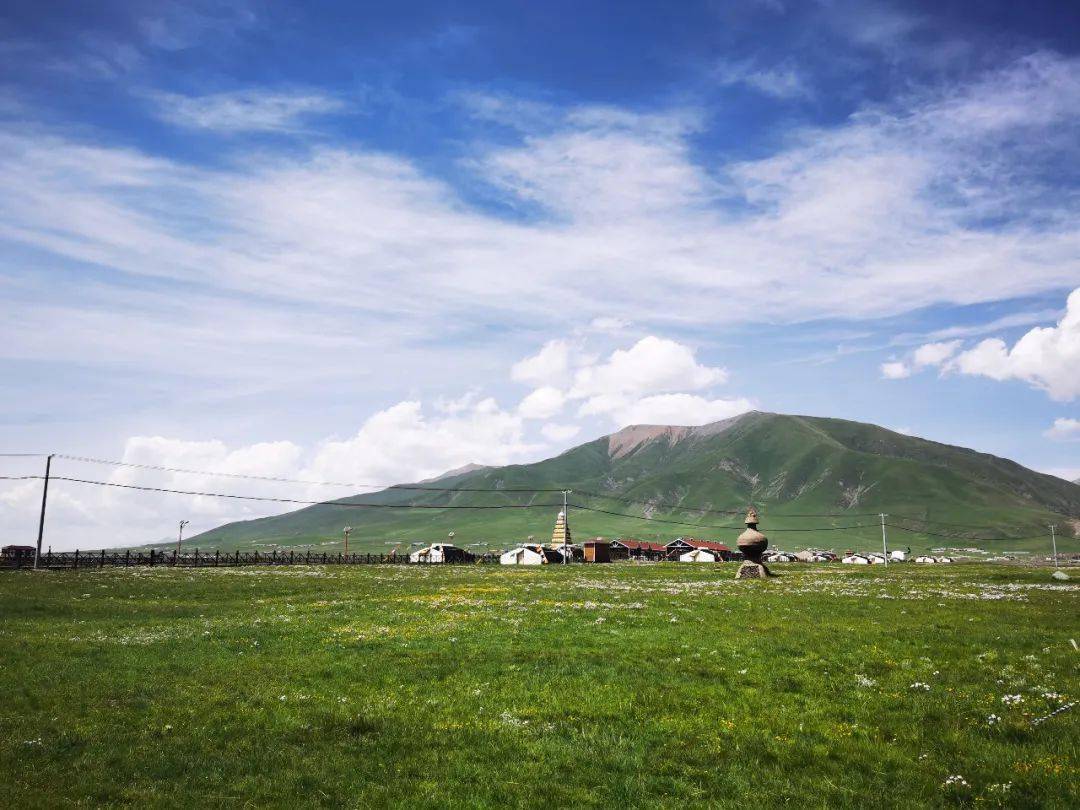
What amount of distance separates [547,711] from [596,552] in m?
148

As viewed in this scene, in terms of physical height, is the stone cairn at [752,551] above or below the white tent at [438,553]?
above

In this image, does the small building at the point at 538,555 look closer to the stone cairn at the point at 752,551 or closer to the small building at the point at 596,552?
the small building at the point at 596,552

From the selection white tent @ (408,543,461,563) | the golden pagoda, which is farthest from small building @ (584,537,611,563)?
white tent @ (408,543,461,563)

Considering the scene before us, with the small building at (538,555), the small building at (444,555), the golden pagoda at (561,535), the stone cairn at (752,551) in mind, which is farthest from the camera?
the small building at (444,555)

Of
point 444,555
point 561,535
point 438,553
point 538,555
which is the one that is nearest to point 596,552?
point 561,535

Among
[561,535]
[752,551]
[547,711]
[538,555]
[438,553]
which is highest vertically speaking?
[752,551]

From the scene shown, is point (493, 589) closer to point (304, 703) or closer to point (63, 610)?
point (63, 610)

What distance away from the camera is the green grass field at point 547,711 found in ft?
41.5

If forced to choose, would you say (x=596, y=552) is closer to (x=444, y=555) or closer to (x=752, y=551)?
(x=444, y=555)

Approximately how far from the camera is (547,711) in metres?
17.2

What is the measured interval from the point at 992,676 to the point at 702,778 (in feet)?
38.7

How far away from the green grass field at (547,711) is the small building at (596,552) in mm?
130594

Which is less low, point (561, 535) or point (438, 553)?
point (561, 535)

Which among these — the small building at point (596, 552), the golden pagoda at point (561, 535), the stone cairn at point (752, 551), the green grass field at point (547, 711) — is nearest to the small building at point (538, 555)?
the golden pagoda at point (561, 535)
